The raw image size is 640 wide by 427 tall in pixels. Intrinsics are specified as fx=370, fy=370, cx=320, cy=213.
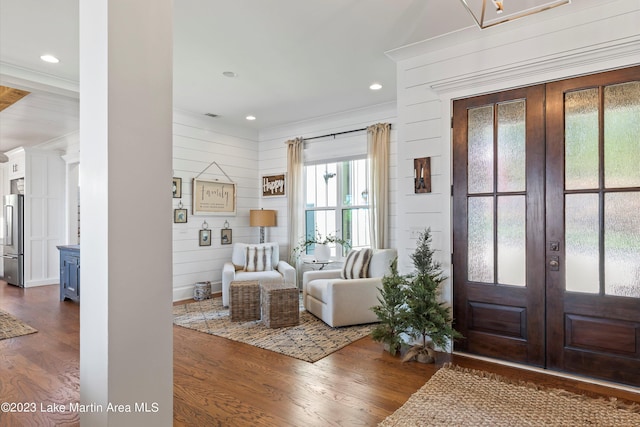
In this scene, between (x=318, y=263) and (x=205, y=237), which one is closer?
(x=318, y=263)

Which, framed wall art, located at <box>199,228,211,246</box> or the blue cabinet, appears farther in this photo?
framed wall art, located at <box>199,228,211,246</box>

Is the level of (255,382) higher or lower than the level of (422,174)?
lower

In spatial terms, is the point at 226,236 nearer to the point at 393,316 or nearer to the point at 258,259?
the point at 258,259

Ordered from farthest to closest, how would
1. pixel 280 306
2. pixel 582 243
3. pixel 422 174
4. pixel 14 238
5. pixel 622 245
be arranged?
pixel 14 238, pixel 280 306, pixel 422 174, pixel 582 243, pixel 622 245

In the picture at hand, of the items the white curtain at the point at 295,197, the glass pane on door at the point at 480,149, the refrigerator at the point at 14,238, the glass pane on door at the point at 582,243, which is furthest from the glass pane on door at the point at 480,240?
the refrigerator at the point at 14,238

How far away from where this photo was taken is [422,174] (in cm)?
351

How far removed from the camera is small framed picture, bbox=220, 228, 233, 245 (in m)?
6.14

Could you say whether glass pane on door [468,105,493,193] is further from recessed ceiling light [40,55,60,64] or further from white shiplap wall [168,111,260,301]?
white shiplap wall [168,111,260,301]

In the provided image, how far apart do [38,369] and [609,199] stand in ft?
15.3

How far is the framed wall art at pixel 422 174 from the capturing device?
347 cm

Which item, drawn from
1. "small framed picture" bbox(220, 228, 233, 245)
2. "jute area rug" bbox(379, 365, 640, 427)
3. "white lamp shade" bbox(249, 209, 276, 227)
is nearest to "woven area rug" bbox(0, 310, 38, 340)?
"small framed picture" bbox(220, 228, 233, 245)

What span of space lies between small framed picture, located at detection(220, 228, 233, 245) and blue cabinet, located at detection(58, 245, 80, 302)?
6.59ft

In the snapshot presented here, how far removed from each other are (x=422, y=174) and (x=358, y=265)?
5.26ft

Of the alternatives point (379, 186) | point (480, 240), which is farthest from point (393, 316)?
point (379, 186)
